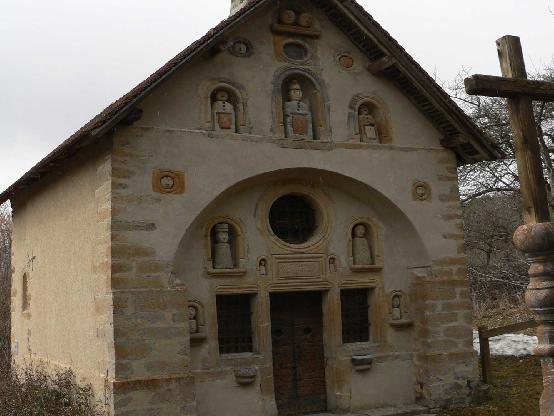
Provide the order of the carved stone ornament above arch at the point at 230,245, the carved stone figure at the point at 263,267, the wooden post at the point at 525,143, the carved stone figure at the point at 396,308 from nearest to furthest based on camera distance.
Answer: the wooden post at the point at 525,143, the carved stone ornament above arch at the point at 230,245, the carved stone figure at the point at 263,267, the carved stone figure at the point at 396,308

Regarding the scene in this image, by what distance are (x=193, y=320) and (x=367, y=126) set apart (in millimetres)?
4108

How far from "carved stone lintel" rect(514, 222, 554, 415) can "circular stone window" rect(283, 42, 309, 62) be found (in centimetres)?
569

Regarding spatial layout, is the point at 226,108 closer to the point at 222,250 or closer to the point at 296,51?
the point at 296,51

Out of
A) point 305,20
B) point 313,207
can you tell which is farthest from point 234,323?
point 305,20

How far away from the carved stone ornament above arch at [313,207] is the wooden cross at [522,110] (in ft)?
15.8

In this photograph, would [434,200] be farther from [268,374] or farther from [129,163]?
[129,163]

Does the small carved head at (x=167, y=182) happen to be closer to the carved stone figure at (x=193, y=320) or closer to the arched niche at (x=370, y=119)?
the carved stone figure at (x=193, y=320)

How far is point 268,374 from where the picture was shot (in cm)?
983

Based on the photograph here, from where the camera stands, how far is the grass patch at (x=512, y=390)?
33.2 ft

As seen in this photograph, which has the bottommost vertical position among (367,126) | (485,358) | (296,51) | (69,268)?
(485,358)

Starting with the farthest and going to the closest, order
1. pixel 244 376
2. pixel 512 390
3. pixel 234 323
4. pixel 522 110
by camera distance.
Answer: pixel 512 390
pixel 234 323
pixel 244 376
pixel 522 110

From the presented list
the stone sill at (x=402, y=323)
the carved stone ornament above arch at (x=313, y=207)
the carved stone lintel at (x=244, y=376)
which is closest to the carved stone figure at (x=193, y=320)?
the carved stone lintel at (x=244, y=376)

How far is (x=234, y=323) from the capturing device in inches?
392

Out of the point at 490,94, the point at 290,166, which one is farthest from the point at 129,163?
the point at 490,94
